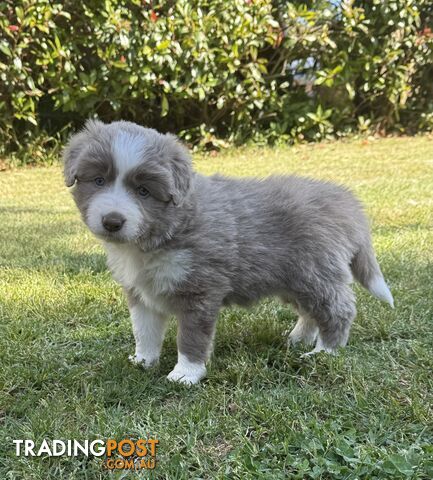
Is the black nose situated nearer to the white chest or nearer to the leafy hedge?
the white chest

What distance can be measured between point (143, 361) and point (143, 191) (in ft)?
3.29

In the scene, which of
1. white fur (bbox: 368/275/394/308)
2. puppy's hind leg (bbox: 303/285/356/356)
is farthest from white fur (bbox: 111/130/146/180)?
white fur (bbox: 368/275/394/308)

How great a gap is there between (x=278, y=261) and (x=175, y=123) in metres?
8.59

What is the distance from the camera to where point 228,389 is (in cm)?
288

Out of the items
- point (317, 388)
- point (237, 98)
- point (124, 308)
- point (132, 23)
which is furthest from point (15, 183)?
point (317, 388)

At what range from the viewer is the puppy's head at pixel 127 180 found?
8.86ft

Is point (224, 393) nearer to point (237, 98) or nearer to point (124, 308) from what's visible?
point (124, 308)

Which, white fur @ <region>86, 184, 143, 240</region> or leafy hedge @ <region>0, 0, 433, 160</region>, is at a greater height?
white fur @ <region>86, 184, 143, 240</region>

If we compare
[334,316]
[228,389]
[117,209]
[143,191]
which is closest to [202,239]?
[143,191]

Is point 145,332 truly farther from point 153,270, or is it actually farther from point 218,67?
point 218,67

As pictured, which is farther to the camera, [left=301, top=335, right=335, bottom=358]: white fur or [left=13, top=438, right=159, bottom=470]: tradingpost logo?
[left=301, top=335, right=335, bottom=358]: white fur

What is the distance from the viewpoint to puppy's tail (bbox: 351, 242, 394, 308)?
11.5 ft

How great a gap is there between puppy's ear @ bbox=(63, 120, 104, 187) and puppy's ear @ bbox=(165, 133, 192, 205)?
0.38 meters

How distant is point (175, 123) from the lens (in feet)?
37.2
